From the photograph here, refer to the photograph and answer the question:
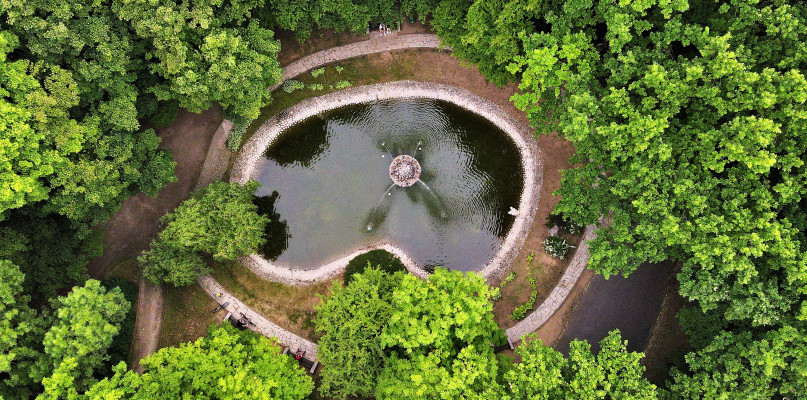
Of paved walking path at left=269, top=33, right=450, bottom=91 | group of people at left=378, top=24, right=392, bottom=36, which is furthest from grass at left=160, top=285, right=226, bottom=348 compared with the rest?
group of people at left=378, top=24, right=392, bottom=36

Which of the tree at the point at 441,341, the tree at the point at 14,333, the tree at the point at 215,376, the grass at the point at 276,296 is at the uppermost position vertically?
the tree at the point at 441,341

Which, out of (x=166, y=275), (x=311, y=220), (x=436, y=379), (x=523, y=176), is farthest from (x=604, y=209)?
(x=166, y=275)

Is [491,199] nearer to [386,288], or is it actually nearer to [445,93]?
[445,93]

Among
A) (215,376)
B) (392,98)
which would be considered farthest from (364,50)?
(215,376)

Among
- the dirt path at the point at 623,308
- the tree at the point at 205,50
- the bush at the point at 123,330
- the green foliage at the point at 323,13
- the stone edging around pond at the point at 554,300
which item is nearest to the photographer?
the tree at the point at 205,50

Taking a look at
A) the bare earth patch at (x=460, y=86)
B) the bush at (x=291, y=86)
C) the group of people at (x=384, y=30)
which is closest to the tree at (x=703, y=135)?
the bare earth patch at (x=460, y=86)

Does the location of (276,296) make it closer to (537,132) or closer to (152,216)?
(152,216)

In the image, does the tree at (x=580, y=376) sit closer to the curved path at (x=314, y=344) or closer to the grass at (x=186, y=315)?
the curved path at (x=314, y=344)

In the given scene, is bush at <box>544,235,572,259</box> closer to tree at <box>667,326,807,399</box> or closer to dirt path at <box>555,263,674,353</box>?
dirt path at <box>555,263,674,353</box>
